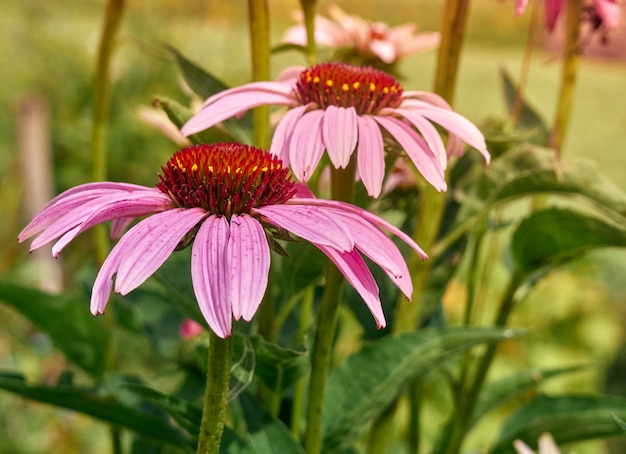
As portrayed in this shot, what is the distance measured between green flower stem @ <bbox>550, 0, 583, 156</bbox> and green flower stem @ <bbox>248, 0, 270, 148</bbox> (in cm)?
24

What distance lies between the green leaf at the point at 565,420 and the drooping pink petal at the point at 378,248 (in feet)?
0.85

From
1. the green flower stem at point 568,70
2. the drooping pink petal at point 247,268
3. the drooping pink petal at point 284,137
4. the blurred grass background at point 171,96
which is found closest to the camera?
the drooping pink petal at point 247,268

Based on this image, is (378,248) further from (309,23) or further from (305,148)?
(309,23)

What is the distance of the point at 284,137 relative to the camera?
0.39 m

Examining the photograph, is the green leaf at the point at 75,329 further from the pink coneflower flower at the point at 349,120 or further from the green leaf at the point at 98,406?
the pink coneflower flower at the point at 349,120

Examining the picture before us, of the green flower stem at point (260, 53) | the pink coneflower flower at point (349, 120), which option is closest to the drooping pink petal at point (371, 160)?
the pink coneflower flower at point (349, 120)

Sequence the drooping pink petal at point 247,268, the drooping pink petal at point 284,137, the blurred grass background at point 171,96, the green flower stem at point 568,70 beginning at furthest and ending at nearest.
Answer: the blurred grass background at point 171,96 → the green flower stem at point 568,70 → the drooping pink petal at point 284,137 → the drooping pink petal at point 247,268

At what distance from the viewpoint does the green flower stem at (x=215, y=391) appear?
0.33m

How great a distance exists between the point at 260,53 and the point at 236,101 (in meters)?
0.07

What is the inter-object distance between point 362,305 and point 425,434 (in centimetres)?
96

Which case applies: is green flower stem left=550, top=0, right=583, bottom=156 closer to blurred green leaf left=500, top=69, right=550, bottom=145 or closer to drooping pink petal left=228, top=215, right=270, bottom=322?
blurred green leaf left=500, top=69, right=550, bottom=145

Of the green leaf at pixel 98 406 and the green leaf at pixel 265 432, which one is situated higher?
the green leaf at pixel 265 432

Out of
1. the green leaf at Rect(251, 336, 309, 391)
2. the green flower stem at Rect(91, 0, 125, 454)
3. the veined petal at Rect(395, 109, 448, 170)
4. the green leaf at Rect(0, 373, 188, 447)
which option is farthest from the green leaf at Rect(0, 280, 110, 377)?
the veined petal at Rect(395, 109, 448, 170)

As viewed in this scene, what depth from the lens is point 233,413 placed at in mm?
524
